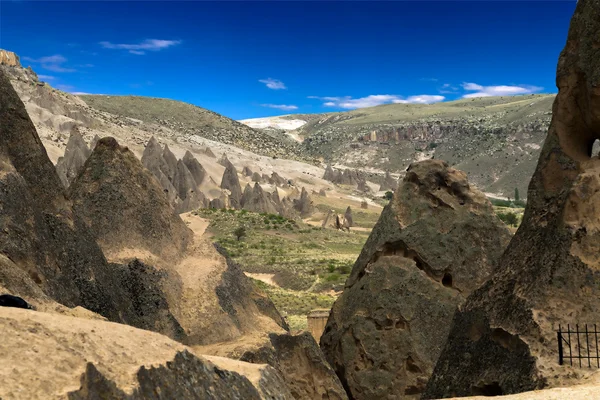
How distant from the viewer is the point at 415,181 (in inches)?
608

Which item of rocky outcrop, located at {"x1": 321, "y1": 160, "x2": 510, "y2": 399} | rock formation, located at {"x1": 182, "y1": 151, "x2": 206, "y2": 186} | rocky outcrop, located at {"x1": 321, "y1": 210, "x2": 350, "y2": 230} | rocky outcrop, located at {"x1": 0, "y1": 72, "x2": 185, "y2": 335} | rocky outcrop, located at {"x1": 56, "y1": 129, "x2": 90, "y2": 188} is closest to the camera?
rocky outcrop, located at {"x1": 0, "y1": 72, "x2": 185, "y2": 335}

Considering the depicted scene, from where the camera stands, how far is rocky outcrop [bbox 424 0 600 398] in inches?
315

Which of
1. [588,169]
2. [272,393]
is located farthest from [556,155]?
[272,393]

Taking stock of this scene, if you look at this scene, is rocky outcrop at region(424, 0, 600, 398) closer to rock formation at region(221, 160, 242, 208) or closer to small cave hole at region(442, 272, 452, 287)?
small cave hole at region(442, 272, 452, 287)

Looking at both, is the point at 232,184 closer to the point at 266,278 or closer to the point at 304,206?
the point at 304,206

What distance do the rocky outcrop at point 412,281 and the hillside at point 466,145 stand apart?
109m

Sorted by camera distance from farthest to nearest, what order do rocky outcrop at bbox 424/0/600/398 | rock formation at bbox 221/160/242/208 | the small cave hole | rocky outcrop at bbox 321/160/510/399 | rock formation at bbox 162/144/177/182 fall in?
rock formation at bbox 221/160/242/208, rock formation at bbox 162/144/177/182, the small cave hole, rocky outcrop at bbox 321/160/510/399, rocky outcrop at bbox 424/0/600/398

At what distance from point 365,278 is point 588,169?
6478 mm

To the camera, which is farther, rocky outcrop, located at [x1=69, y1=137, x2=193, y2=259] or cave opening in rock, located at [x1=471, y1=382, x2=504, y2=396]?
rocky outcrop, located at [x1=69, y1=137, x2=193, y2=259]

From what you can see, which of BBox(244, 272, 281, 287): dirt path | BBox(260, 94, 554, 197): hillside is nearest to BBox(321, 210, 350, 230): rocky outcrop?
BBox(244, 272, 281, 287): dirt path

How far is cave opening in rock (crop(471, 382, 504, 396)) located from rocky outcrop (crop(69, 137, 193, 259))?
613 centimetres

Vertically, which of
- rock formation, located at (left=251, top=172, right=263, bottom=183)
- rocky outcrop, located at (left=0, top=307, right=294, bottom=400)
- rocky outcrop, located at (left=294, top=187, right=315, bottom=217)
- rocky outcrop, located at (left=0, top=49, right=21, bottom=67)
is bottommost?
rocky outcrop, located at (left=294, top=187, right=315, bottom=217)

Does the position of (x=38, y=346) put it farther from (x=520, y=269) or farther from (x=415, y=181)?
(x=415, y=181)

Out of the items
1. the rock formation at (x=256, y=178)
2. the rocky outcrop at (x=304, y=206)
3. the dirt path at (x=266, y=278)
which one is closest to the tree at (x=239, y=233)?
the dirt path at (x=266, y=278)
